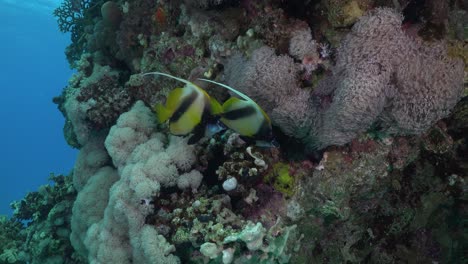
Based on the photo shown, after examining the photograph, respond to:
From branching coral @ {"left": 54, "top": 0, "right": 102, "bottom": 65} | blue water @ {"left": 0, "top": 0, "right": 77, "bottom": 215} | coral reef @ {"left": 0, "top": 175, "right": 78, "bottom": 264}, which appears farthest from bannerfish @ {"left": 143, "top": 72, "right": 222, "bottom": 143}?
blue water @ {"left": 0, "top": 0, "right": 77, "bottom": 215}

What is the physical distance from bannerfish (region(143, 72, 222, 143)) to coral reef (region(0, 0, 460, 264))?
0.57 meters

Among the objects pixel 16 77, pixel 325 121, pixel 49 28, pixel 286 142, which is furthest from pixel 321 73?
pixel 16 77

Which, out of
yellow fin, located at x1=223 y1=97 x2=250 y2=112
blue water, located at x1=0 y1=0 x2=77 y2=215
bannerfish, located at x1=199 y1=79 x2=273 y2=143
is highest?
yellow fin, located at x1=223 y1=97 x2=250 y2=112

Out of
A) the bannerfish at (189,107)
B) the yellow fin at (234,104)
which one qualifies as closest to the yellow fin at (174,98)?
the bannerfish at (189,107)

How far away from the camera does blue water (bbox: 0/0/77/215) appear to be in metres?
75.0

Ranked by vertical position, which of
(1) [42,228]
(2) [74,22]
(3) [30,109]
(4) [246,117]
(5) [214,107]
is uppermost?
(2) [74,22]

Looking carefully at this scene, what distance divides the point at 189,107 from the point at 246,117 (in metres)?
0.47

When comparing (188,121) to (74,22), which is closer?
(188,121)

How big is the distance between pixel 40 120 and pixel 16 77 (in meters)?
16.5

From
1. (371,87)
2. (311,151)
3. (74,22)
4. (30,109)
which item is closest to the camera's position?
(371,87)

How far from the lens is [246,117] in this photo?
2.55 m

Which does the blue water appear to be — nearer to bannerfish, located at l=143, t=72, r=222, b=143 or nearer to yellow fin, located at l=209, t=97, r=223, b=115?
bannerfish, located at l=143, t=72, r=222, b=143

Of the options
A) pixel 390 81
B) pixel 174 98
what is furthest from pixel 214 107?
pixel 390 81

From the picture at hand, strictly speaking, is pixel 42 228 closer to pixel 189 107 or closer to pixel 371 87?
pixel 189 107
